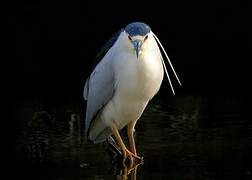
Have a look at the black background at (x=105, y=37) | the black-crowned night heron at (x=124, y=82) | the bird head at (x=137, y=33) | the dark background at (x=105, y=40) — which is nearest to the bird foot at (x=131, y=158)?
the black-crowned night heron at (x=124, y=82)

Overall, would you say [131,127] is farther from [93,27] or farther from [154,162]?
[93,27]

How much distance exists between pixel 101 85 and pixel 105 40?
10106 millimetres

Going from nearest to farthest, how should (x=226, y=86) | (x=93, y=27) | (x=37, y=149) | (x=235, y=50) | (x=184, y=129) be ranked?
(x=37, y=149)
(x=184, y=129)
(x=226, y=86)
(x=235, y=50)
(x=93, y=27)

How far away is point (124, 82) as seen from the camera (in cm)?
668

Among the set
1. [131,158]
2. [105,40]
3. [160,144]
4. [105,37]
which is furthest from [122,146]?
[105,37]

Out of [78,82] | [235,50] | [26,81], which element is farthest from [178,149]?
[235,50]

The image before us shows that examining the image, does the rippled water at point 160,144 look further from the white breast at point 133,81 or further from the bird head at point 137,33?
the bird head at point 137,33

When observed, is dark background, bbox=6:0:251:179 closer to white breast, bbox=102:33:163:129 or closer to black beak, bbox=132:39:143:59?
white breast, bbox=102:33:163:129

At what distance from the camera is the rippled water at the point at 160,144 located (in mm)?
6223

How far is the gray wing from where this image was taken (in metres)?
6.84

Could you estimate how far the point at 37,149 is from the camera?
739 cm

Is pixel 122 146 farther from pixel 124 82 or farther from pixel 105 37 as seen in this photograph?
pixel 105 37

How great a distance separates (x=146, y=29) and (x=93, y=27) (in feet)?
37.6

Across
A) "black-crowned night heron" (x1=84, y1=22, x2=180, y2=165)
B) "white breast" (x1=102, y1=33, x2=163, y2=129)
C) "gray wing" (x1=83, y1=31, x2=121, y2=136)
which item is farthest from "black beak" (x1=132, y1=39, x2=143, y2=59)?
"gray wing" (x1=83, y1=31, x2=121, y2=136)
